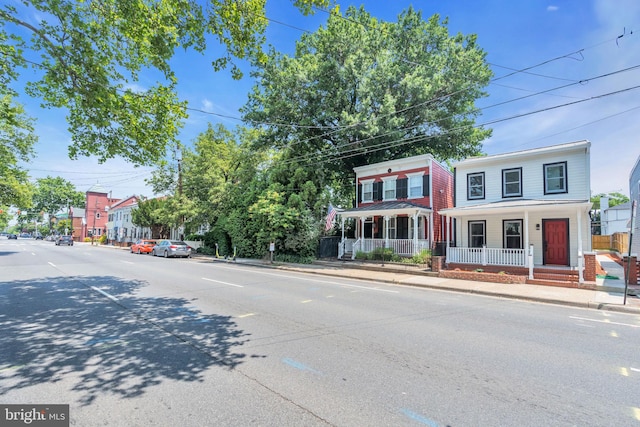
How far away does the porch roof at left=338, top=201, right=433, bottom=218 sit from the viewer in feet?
62.9

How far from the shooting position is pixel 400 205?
66.3ft

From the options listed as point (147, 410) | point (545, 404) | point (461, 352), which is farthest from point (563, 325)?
point (147, 410)

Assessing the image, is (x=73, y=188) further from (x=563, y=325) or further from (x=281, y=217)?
(x=563, y=325)

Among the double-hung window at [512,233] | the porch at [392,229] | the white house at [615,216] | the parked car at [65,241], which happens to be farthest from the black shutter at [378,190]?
the parked car at [65,241]

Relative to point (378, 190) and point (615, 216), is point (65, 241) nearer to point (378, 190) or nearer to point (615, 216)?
point (378, 190)

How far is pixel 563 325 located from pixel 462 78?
21.1 metres

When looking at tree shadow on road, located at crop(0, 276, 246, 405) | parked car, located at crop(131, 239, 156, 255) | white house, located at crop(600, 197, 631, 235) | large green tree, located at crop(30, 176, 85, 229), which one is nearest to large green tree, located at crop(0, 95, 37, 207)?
parked car, located at crop(131, 239, 156, 255)

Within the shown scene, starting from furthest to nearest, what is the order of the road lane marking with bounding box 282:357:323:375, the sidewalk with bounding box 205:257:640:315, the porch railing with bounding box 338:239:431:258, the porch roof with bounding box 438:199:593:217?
the porch railing with bounding box 338:239:431:258
the porch roof with bounding box 438:199:593:217
the sidewalk with bounding box 205:257:640:315
the road lane marking with bounding box 282:357:323:375

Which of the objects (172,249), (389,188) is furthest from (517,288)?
(172,249)

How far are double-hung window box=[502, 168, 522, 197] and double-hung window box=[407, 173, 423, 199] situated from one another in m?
4.74

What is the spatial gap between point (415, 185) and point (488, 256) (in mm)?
7096

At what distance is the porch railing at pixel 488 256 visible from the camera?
15047 mm

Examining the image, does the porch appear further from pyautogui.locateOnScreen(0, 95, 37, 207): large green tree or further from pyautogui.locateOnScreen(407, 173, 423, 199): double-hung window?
pyautogui.locateOnScreen(0, 95, 37, 207): large green tree

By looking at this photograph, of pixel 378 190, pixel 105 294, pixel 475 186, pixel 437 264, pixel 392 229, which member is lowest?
pixel 105 294
